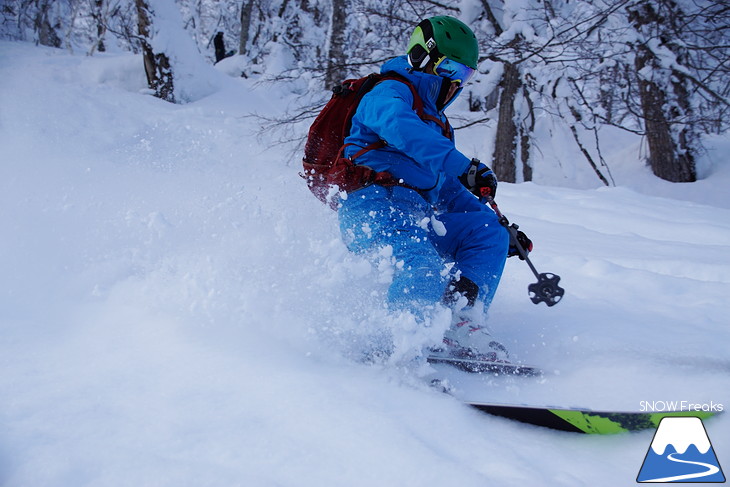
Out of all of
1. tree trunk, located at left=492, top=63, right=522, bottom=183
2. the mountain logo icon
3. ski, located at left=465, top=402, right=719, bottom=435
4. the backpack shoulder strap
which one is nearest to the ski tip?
ski, located at left=465, top=402, right=719, bottom=435

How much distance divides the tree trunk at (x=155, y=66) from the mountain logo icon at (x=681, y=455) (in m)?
9.20

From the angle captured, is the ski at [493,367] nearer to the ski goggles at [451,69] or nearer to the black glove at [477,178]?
the black glove at [477,178]

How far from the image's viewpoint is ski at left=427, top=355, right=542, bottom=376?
8.32 feet

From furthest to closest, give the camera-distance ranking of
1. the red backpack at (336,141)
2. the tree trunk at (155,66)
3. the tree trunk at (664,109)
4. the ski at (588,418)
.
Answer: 1. the tree trunk at (155,66)
2. the tree trunk at (664,109)
3. the red backpack at (336,141)
4. the ski at (588,418)

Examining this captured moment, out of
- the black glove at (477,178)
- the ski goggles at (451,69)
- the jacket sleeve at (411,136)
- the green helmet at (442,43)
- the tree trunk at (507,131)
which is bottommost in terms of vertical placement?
the tree trunk at (507,131)

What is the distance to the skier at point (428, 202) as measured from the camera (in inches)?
97.2

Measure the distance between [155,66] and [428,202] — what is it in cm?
810

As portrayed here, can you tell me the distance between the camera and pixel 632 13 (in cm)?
A: 866

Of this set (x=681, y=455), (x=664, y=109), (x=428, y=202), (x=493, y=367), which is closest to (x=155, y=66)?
(x=428, y=202)

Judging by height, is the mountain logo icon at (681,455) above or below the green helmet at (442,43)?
below

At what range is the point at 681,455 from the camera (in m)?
1.81

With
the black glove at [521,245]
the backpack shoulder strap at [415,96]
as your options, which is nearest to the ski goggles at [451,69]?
the backpack shoulder strap at [415,96]

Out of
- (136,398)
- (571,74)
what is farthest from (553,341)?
(571,74)

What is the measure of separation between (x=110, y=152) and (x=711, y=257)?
6569 millimetres
